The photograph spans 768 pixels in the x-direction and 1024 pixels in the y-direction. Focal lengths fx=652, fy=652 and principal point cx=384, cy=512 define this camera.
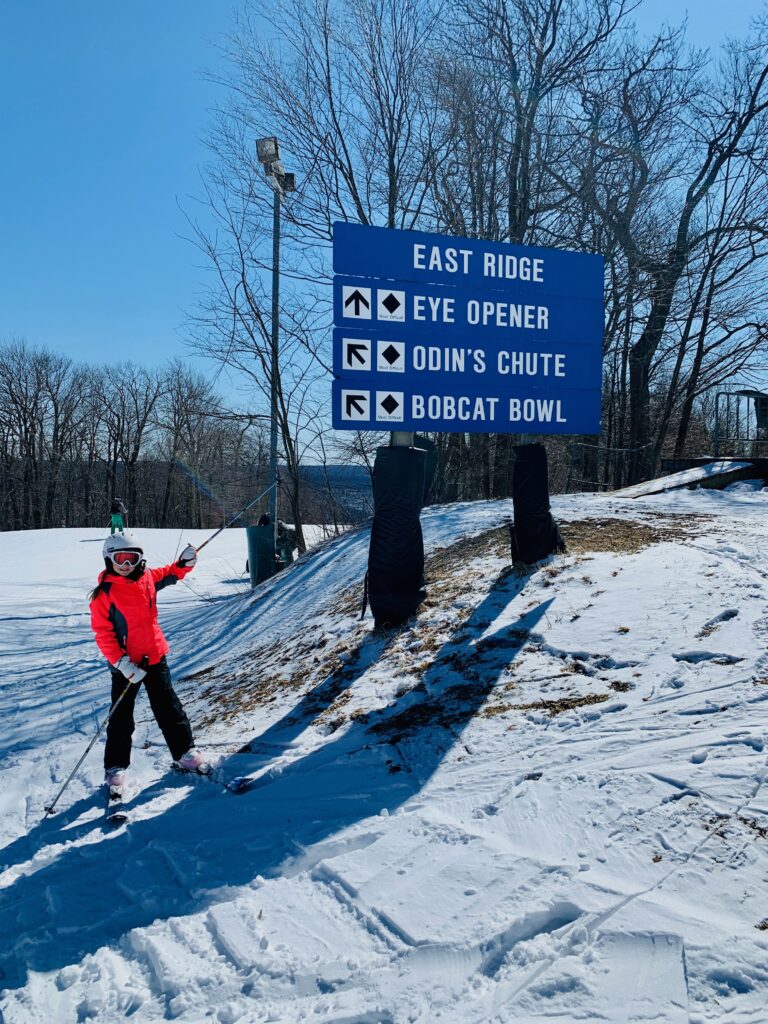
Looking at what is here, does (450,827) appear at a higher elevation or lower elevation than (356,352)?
lower

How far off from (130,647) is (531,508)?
3.81 m

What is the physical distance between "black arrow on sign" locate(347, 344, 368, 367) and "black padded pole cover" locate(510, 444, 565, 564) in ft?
6.35

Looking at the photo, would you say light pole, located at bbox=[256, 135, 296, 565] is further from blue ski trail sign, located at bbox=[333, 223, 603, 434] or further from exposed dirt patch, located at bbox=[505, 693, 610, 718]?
exposed dirt patch, located at bbox=[505, 693, 610, 718]

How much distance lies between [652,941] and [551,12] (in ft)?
58.6

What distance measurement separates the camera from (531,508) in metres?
6.34

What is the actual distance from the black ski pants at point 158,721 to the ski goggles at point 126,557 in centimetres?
74

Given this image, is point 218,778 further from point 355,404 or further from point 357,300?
point 357,300

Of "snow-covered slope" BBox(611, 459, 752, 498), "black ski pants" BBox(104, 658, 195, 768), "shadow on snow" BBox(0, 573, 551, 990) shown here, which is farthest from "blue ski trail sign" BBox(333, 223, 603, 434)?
"snow-covered slope" BBox(611, 459, 752, 498)

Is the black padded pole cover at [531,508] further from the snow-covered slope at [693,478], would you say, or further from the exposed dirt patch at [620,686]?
the snow-covered slope at [693,478]

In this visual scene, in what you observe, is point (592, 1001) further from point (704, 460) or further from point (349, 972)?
point (704, 460)

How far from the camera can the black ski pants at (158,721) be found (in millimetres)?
4398

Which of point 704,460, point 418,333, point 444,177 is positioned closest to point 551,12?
point 444,177

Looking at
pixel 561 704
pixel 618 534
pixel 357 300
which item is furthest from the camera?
pixel 618 534

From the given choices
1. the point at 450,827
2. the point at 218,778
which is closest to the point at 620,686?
the point at 450,827
